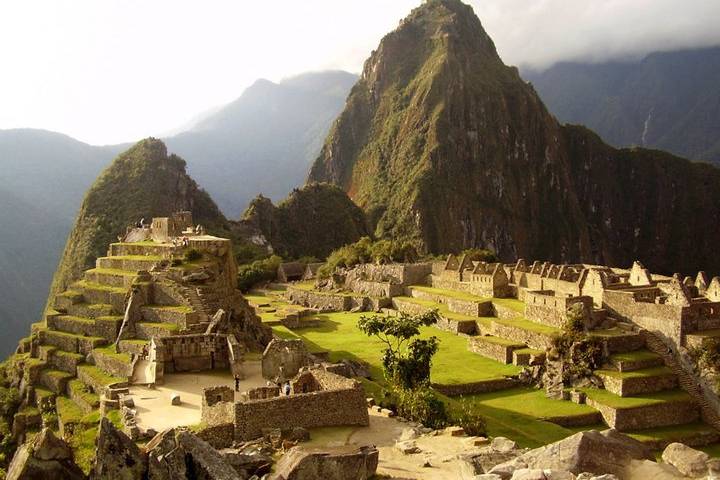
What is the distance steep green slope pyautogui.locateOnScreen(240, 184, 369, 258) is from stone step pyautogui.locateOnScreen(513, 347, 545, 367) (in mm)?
82814

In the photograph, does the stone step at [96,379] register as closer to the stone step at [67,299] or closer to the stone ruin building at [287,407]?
the stone step at [67,299]

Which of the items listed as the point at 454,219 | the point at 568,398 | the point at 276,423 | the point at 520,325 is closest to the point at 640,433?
the point at 568,398

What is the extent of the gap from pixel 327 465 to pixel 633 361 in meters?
22.9

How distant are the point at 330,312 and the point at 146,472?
154 ft

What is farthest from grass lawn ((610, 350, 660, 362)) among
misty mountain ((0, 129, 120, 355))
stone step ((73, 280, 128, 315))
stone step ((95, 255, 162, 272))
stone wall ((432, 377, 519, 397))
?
misty mountain ((0, 129, 120, 355))

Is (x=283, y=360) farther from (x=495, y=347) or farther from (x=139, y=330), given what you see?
(x=495, y=347)

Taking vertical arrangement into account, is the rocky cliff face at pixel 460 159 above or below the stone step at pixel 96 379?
above

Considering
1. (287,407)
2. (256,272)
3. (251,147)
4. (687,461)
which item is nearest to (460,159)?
(251,147)

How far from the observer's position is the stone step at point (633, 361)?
1268 inches

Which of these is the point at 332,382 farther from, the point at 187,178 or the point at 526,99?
the point at 526,99

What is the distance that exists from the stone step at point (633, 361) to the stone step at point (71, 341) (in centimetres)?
2271

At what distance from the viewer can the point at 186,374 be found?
83.0 feet

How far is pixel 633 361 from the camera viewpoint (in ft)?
106

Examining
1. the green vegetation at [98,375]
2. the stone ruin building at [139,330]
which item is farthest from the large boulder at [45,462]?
the green vegetation at [98,375]
